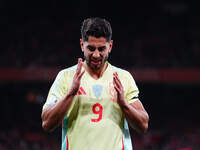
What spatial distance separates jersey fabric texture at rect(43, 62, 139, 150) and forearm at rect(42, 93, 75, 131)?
0.08 metres

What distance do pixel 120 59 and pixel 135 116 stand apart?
8567 millimetres

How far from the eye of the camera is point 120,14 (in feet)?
42.9

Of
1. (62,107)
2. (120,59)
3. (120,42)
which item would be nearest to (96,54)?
(62,107)

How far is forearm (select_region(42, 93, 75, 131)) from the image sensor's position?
7.25 feet

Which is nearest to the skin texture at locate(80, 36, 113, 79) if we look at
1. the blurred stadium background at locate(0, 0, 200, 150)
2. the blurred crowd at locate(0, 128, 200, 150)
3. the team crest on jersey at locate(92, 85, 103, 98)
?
the team crest on jersey at locate(92, 85, 103, 98)

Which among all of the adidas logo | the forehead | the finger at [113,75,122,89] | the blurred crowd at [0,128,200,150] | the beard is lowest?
the blurred crowd at [0,128,200,150]

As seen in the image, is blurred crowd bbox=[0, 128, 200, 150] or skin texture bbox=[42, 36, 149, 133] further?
blurred crowd bbox=[0, 128, 200, 150]

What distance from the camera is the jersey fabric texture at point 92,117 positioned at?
91.5 inches

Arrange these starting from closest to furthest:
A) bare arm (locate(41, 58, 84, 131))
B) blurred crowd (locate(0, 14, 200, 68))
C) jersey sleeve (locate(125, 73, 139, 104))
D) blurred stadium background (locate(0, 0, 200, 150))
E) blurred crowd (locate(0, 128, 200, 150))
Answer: bare arm (locate(41, 58, 84, 131))
jersey sleeve (locate(125, 73, 139, 104))
blurred crowd (locate(0, 128, 200, 150))
blurred stadium background (locate(0, 0, 200, 150))
blurred crowd (locate(0, 14, 200, 68))

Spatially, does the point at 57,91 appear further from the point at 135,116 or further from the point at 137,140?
the point at 137,140

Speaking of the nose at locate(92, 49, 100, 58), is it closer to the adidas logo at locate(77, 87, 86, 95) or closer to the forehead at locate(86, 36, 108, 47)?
the forehead at locate(86, 36, 108, 47)

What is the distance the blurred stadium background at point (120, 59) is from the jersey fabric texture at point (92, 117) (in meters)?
7.21
